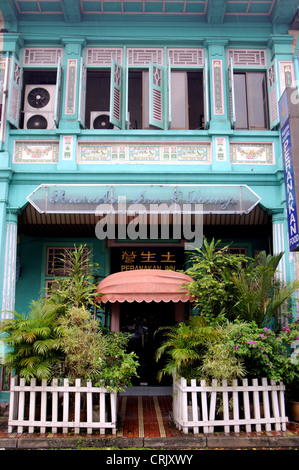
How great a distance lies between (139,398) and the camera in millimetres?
9148

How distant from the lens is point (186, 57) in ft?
33.6

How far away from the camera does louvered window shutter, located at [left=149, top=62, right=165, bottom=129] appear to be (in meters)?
9.57

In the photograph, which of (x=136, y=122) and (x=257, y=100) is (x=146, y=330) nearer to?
(x=136, y=122)

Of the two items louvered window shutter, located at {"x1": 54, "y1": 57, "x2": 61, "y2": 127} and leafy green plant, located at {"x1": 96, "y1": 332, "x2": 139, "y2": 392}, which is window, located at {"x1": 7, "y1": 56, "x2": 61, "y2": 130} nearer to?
louvered window shutter, located at {"x1": 54, "y1": 57, "x2": 61, "y2": 127}

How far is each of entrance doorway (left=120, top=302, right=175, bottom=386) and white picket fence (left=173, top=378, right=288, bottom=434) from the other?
2.75 m

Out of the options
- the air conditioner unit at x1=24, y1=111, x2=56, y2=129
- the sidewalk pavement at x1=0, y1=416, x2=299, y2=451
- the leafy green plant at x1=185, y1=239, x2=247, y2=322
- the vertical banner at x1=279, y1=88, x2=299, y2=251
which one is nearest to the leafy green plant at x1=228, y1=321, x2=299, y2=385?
the leafy green plant at x1=185, y1=239, x2=247, y2=322

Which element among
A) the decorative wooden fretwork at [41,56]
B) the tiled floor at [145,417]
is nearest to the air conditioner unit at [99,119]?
the decorative wooden fretwork at [41,56]

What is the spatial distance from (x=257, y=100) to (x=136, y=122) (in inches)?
125

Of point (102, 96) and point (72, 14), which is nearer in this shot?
point (72, 14)

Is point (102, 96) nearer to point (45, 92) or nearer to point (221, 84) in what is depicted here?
point (45, 92)

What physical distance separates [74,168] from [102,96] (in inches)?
102

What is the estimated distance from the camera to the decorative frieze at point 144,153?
9.42 m
